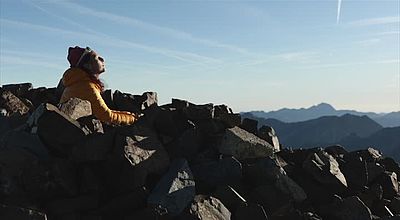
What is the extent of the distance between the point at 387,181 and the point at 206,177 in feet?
20.3

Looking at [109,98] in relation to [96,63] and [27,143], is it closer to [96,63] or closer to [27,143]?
[96,63]

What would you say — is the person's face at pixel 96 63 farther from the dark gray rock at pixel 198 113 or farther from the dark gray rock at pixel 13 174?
the dark gray rock at pixel 13 174

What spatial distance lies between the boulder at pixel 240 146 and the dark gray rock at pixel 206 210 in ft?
8.26

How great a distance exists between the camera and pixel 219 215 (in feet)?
32.2

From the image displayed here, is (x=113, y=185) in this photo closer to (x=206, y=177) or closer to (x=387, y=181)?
(x=206, y=177)

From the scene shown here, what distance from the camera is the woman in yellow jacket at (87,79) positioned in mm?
12914

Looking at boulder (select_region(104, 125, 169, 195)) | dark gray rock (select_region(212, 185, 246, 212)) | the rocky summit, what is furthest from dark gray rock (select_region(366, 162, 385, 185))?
boulder (select_region(104, 125, 169, 195))

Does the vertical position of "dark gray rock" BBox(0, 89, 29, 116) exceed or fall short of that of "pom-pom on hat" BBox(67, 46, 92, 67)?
it falls short

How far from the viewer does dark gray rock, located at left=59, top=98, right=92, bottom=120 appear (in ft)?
38.6

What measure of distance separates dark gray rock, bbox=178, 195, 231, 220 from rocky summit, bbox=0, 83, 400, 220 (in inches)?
0.9

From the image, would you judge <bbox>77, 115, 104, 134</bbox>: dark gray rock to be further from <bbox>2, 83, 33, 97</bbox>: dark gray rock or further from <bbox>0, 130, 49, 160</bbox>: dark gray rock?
<bbox>2, 83, 33, 97</bbox>: dark gray rock

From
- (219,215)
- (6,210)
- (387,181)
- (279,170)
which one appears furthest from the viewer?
(387,181)

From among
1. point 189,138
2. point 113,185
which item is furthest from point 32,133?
point 189,138

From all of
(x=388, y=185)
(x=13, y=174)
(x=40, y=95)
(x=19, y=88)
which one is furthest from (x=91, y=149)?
(x=19, y=88)
